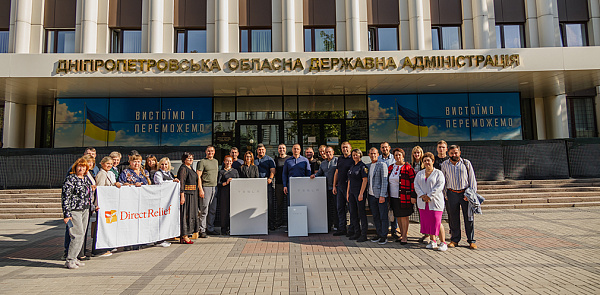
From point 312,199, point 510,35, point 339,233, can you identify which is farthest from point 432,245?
point 510,35

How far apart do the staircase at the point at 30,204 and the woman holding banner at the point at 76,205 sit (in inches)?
261

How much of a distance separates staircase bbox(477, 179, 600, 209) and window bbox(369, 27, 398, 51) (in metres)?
7.87

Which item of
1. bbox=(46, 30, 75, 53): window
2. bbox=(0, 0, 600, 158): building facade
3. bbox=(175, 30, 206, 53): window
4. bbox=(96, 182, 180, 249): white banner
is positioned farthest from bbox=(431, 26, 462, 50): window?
bbox=(46, 30, 75, 53): window

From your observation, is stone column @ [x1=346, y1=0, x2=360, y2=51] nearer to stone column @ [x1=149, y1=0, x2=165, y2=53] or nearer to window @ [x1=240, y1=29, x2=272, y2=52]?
window @ [x1=240, y1=29, x2=272, y2=52]

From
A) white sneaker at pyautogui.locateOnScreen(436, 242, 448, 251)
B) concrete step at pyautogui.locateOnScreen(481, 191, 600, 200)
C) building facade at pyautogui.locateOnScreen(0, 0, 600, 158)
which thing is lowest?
white sneaker at pyautogui.locateOnScreen(436, 242, 448, 251)

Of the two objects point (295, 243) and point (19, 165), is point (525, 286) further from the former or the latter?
point (19, 165)

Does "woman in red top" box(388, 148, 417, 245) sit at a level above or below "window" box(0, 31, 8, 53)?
below

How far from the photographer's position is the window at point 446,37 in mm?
17297

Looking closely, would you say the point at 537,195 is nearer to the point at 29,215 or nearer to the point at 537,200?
the point at 537,200

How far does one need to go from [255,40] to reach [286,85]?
345 cm

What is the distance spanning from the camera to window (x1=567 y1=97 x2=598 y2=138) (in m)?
19.6

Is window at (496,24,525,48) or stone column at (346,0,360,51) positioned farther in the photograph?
window at (496,24,525,48)

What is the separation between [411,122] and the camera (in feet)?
57.5

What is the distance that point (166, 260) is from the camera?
20.1 feet
